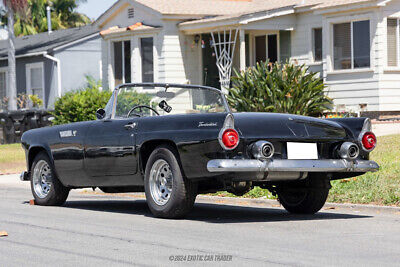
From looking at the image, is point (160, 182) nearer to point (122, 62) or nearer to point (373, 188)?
point (373, 188)

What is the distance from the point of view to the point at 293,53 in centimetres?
2612

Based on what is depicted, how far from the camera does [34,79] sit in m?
38.1

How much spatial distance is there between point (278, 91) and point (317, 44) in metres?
3.86

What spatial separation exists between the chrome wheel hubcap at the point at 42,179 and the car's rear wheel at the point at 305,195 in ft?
10.5

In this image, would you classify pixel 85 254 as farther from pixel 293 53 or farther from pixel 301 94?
pixel 293 53

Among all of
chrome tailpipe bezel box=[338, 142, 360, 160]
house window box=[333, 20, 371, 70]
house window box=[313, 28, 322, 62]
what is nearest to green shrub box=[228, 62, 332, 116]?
house window box=[333, 20, 371, 70]

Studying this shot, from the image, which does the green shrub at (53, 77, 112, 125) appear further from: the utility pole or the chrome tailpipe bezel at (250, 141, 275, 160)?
the chrome tailpipe bezel at (250, 141, 275, 160)

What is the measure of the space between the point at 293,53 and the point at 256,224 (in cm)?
1776

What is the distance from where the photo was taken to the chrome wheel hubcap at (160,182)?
9195 mm

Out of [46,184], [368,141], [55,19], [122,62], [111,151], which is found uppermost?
[55,19]

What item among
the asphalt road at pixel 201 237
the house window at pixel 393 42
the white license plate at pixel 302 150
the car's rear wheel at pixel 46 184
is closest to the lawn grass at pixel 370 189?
the asphalt road at pixel 201 237

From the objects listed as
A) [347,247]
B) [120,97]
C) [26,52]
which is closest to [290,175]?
[347,247]

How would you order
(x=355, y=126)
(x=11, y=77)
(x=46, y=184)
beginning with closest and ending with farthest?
1. (x=355, y=126)
2. (x=46, y=184)
3. (x=11, y=77)

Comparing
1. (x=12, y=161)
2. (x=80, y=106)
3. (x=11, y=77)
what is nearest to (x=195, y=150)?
(x=12, y=161)
